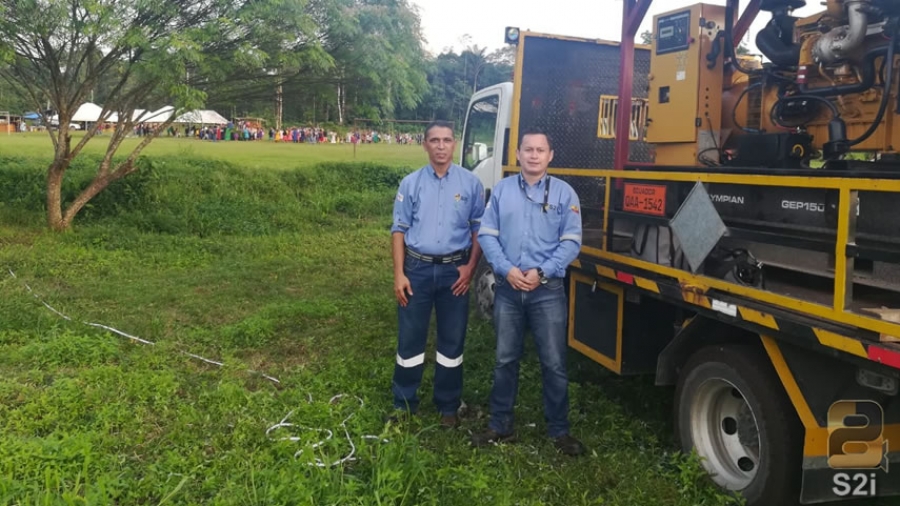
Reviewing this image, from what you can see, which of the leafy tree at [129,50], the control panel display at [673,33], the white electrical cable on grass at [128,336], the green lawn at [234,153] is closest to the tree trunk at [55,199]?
the leafy tree at [129,50]

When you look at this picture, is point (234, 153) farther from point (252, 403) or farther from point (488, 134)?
point (252, 403)

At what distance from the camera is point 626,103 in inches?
204

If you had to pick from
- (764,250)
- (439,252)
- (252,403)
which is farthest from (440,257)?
(764,250)

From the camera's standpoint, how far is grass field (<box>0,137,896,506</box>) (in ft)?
11.2

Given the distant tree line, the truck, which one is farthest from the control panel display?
the distant tree line

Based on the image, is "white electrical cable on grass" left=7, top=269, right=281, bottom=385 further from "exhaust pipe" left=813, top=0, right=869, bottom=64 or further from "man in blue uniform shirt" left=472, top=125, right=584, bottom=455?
"exhaust pipe" left=813, top=0, right=869, bottom=64

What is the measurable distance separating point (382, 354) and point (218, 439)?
6.41 feet

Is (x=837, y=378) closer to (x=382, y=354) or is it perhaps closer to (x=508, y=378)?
(x=508, y=378)

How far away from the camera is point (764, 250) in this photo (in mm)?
3348

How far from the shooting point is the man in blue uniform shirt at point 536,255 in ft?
12.5

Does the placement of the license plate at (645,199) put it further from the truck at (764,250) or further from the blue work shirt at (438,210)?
the blue work shirt at (438,210)

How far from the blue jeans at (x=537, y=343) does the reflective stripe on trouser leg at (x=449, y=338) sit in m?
0.36

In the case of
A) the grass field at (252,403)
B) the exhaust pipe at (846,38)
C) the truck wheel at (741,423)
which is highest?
the exhaust pipe at (846,38)

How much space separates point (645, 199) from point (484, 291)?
2941 millimetres
